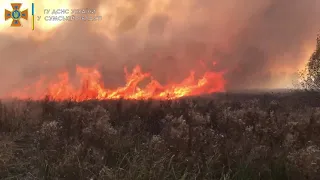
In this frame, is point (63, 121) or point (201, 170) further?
point (63, 121)

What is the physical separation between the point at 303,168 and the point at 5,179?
4915 mm

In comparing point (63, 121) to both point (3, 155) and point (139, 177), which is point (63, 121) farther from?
point (139, 177)

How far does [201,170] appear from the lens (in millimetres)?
6797

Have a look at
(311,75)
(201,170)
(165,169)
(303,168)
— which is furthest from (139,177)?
(311,75)

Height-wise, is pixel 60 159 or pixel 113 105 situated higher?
pixel 113 105

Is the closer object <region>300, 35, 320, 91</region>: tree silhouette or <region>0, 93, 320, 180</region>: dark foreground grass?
<region>0, 93, 320, 180</region>: dark foreground grass

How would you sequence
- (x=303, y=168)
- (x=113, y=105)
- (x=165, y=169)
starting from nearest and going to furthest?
(x=303, y=168) < (x=165, y=169) < (x=113, y=105)

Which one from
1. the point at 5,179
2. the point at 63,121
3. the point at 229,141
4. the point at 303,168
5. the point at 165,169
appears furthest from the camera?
the point at 63,121

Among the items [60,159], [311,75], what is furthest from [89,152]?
[311,75]

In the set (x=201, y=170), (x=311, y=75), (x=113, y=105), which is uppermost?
(x=311, y=75)

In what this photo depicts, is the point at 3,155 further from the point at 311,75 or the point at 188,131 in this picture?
the point at 311,75

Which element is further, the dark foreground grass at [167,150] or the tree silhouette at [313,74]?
the tree silhouette at [313,74]

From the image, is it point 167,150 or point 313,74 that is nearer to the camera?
point 167,150

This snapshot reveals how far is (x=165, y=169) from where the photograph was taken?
6.58 meters
